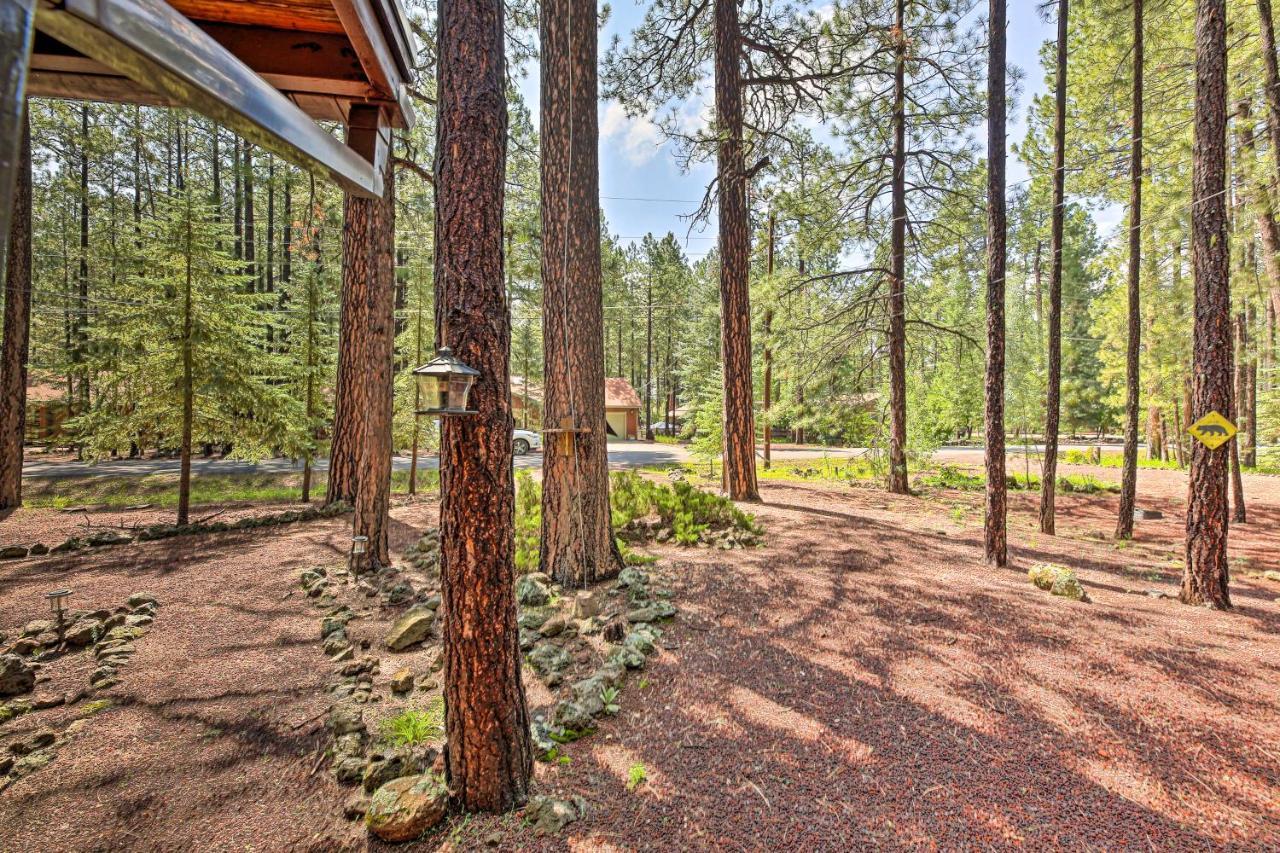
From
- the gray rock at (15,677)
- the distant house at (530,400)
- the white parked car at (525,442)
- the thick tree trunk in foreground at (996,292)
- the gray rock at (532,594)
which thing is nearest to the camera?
the gray rock at (15,677)

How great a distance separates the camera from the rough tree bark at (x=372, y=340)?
17.3ft

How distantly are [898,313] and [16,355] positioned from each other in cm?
1423

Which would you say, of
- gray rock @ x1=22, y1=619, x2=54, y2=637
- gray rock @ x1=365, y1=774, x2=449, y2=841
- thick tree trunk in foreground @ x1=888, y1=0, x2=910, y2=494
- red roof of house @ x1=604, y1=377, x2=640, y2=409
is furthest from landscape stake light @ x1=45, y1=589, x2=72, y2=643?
red roof of house @ x1=604, y1=377, x2=640, y2=409

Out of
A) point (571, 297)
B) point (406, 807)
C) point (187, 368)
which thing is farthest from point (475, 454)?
point (187, 368)

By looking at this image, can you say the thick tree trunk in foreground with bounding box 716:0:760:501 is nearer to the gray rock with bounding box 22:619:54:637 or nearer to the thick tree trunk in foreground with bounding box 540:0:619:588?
the thick tree trunk in foreground with bounding box 540:0:619:588

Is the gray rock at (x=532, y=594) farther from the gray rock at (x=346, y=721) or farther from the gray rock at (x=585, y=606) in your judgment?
the gray rock at (x=346, y=721)

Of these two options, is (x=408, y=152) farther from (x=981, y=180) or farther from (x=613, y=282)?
(x=613, y=282)

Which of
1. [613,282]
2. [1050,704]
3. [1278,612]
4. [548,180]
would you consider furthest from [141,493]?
[613,282]

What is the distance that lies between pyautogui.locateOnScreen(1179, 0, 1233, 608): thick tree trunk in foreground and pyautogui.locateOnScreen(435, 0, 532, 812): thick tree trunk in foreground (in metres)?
6.07

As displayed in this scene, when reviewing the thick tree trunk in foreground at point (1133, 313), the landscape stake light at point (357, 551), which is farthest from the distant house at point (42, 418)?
the thick tree trunk in foreground at point (1133, 313)

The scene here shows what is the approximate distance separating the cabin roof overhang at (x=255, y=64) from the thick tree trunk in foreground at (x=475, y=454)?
1.22ft

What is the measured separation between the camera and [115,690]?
3.37 meters

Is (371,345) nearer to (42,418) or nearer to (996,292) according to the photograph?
(996,292)

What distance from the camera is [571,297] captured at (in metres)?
4.66
